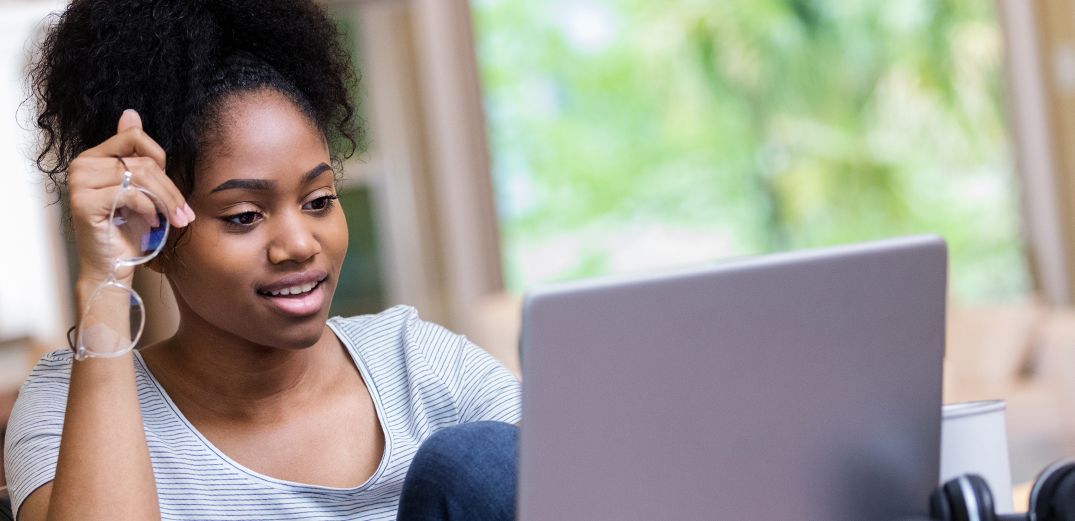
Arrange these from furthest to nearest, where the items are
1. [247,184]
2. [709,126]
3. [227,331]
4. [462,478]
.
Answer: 1. [709,126]
2. [227,331]
3. [247,184]
4. [462,478]

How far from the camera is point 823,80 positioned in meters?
6.83

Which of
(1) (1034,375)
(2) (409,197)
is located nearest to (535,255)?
(2) (409,197)

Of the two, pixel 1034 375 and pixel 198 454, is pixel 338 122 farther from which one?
pixel 1034 375

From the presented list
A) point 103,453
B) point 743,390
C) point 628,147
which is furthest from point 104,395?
point 628,147

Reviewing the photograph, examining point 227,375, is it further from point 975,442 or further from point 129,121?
point 975,442

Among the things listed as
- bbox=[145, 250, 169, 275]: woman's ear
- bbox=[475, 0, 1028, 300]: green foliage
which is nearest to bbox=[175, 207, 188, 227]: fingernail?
bbox=[145, 250, 169, 275]: woman's ear

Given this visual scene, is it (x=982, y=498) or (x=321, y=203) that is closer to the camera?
(x=982, y=498)

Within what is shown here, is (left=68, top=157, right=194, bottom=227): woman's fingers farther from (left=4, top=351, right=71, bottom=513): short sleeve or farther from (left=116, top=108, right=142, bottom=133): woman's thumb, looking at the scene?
(left=4, top=351, right=71, bottom=513): short sleeve

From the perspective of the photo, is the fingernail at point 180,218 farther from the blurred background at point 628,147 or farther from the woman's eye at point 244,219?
the blurred background at point 628,147

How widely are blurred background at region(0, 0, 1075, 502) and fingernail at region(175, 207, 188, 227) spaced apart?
4632mm

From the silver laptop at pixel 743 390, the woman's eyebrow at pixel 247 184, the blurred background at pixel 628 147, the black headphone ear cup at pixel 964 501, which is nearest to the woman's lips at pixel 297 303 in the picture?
the woman's eyebrow at pixel 247 184

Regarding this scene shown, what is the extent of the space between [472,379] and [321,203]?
28 cm

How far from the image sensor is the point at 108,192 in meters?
1.08

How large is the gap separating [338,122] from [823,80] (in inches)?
230
